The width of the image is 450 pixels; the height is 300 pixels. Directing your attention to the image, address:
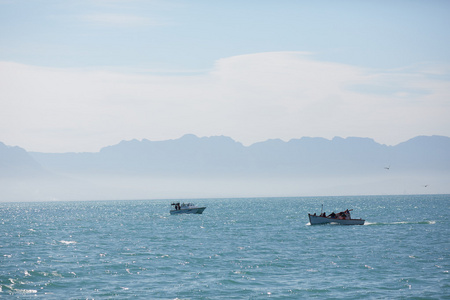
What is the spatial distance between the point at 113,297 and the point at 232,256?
20.8 metres

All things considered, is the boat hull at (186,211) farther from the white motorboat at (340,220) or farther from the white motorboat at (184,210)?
the white motorboat at (340,220)

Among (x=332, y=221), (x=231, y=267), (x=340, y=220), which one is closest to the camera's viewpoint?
(x=231, y=267)

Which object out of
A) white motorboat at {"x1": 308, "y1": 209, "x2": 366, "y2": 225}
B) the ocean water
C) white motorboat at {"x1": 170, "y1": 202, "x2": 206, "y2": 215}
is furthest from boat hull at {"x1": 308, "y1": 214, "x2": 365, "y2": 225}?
white motorboat at {"x1": 170, "y1": 202, "x2": 206, "y2": 215}

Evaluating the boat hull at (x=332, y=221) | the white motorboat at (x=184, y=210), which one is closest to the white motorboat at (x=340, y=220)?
the boat hull at (x=332, y=221)

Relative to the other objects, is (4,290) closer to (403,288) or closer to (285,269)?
(285,269)

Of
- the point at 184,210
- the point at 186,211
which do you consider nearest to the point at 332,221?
the point at 186,211

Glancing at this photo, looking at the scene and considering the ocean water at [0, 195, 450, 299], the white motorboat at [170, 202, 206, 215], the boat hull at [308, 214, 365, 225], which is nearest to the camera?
the ocean water at [0, 195, 450, 299]

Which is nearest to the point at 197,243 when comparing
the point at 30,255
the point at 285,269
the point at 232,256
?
the point at 232,256

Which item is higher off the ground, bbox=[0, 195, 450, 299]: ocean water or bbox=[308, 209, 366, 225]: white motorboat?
bbox=[308, 209, 366, 225]: white motorboat

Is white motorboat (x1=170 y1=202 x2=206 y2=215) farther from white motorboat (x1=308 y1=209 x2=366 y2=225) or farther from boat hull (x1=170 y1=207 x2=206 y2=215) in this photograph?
white motorboat (x1=308 y1=209 x2=366 y2=225)

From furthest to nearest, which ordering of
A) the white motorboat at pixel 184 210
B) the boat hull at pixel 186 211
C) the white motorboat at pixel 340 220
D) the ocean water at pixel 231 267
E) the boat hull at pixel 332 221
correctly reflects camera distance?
the white motorboat at pixel 184 210, the boat hull at pixel 186 211, the boat hull at pixel 332 221, the white motorboat at pixel 340 220, the ocean water at pixel 231 267

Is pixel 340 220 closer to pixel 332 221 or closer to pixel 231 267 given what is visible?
pixel 332 221

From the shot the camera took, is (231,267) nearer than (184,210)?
Yes

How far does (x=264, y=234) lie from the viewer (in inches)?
3292
